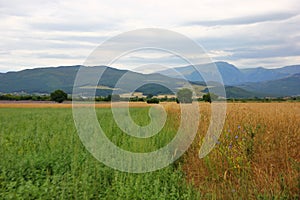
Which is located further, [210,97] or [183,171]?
[210,97]

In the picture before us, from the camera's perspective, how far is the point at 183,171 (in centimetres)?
838

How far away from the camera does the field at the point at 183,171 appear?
6191mm

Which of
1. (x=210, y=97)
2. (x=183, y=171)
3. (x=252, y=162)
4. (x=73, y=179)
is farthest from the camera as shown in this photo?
(x=210, y=97)

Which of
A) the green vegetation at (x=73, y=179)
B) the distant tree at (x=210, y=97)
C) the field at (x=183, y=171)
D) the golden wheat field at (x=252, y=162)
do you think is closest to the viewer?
the green vegetation at (x=73, y=179)

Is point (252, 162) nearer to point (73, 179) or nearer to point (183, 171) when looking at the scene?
point (183, 171)

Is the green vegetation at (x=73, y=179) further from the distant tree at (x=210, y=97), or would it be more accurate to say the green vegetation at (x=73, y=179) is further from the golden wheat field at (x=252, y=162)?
the distant tree at (x=210, y=97)

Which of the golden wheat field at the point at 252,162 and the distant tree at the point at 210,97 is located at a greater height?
the distant tree at the point at 210,97

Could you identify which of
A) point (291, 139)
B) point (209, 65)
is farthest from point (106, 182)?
point (209, 65)

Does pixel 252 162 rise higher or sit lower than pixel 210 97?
lower

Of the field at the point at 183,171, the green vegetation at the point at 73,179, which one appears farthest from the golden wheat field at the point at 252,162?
the green vegetation at the point at 73,179

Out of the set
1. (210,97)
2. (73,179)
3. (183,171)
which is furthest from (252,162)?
(210,97)

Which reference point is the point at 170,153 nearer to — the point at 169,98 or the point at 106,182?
the point at 106,182

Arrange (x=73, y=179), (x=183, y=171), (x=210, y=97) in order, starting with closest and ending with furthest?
(x=73, y=179) < (x=183, y=171) < (x=210, y=97)

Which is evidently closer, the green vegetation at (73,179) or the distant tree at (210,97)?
the green vegetation at (73,179)
